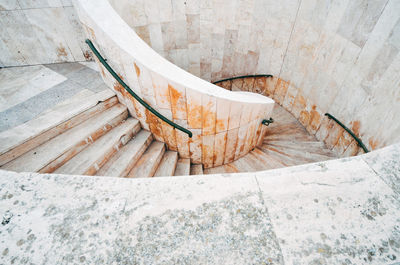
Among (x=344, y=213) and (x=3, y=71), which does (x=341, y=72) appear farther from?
(x=3, y=71)

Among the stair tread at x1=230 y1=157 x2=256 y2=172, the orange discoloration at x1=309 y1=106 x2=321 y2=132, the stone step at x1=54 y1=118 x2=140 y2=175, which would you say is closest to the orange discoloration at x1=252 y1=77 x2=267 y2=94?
the orange discoloration at x1=309 y1=106 x2=321 y2=132

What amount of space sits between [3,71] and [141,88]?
11.1 ft

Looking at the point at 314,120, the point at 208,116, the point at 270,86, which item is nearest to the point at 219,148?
the point at 208,116

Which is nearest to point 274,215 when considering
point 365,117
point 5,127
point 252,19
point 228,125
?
point 228,125

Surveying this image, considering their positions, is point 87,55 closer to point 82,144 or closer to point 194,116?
point 82,144

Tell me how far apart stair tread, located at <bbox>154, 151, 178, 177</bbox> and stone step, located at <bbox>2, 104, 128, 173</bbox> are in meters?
1.02

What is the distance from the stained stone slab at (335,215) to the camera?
2.97ft

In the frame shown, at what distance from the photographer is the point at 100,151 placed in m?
2.73

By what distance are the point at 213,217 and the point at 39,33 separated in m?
5.15

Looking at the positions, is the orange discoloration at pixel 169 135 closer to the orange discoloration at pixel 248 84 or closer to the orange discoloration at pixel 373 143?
the orange discoloration at pixel 373 143

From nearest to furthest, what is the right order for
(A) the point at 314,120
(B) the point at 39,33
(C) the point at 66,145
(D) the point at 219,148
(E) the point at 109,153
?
(C) the point at 66,145 → (E) the point at 109,153 → (D) the point at 219,148 → (B) the point at 39,33 → (A) the point at 314,120

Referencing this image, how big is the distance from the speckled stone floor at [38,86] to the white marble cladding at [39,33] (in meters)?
0.21

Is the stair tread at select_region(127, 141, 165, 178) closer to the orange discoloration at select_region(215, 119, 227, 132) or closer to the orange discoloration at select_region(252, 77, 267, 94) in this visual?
the orange discoloration at select_region(215, 119, 227, 132)

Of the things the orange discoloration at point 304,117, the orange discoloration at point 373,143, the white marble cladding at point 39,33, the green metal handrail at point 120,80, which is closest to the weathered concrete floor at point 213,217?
the green metal handrail at point 120,80
